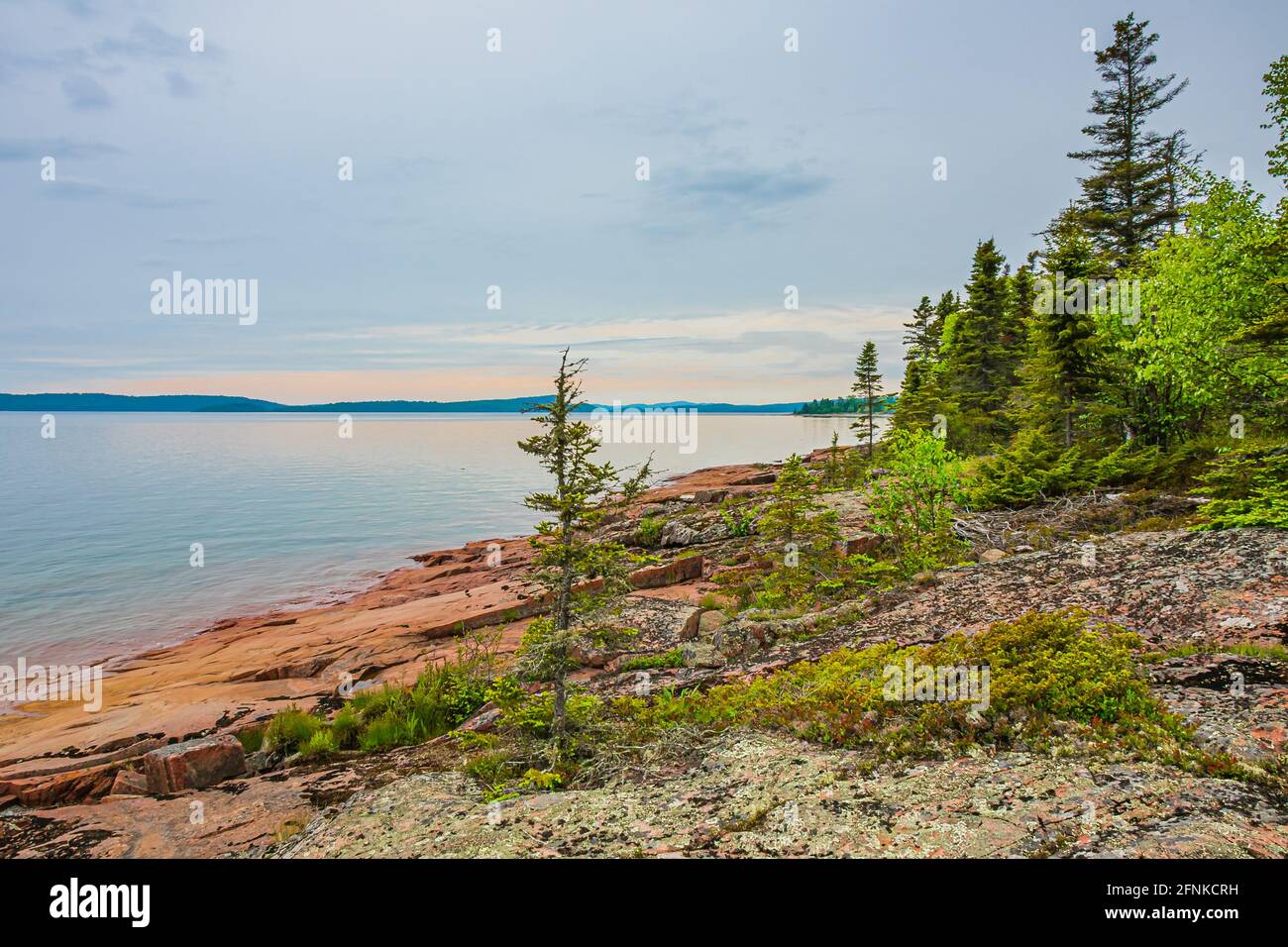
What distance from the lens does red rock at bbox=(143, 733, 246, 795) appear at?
8414mm

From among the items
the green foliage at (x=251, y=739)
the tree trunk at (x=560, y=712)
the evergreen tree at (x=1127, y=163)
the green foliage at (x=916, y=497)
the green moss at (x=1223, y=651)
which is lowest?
the green foliage at (x=251, y=739)

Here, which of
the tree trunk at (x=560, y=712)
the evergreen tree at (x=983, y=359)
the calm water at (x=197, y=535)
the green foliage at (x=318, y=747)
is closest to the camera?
the tree trunk at (x=560, y=712)

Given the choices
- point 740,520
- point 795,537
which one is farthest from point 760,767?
point 740,520

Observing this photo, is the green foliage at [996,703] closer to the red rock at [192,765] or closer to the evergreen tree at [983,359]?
the red rock at [192,765]

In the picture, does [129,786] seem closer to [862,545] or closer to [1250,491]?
[862,545]

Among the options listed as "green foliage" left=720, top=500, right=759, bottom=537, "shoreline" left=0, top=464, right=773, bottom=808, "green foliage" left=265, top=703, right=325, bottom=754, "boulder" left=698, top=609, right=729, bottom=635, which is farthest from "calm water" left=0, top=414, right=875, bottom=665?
"boulder" left=698, top=609, right=729, bottom=635

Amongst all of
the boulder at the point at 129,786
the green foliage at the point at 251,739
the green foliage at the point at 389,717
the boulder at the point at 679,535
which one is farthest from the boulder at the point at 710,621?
the boulder at the point at 129,786

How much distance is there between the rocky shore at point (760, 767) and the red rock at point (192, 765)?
0.03 metres

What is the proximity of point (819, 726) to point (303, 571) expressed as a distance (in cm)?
3339

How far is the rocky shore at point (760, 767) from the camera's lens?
4715 mm

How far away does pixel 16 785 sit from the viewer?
27.6ft

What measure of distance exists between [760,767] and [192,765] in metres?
8.26

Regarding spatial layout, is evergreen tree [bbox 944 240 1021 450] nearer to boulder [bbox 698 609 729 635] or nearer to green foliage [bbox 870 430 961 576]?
green foliage [bbox 870 430 961 576]
